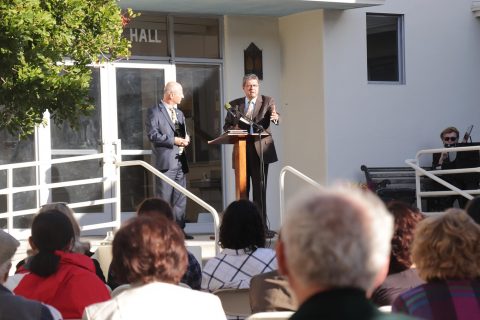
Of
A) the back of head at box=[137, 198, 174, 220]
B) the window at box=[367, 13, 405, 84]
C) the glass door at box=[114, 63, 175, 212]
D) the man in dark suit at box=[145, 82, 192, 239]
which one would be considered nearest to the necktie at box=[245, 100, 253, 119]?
the man in dark suit at box=[145, 82, 192, 239]

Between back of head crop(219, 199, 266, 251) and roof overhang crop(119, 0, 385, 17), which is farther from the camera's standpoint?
roof overhang crop(119, 0, 385, 17)

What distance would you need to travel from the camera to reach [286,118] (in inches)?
574

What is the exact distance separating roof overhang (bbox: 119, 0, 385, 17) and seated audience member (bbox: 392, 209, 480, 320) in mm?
9384

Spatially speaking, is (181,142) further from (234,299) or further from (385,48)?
(234,299)

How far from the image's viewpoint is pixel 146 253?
3664 mm

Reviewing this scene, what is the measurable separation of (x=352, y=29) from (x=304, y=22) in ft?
2.33

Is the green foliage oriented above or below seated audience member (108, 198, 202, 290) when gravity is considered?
A: above

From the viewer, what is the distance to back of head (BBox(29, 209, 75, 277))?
484cm

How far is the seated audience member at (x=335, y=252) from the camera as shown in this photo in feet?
6.93

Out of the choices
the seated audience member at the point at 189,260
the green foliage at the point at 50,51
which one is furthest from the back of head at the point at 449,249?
the green foliage at the point at 50,51

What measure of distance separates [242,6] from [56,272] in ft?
29.3

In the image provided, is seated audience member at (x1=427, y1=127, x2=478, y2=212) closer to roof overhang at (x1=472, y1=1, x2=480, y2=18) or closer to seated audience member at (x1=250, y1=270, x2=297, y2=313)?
roof overhang at (x1=472, y1=1, x2=480, y2=18)

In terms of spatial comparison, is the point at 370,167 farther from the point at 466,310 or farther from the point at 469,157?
the point at 466,310

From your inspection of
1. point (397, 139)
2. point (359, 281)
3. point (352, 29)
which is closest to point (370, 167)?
point (397, 139)
